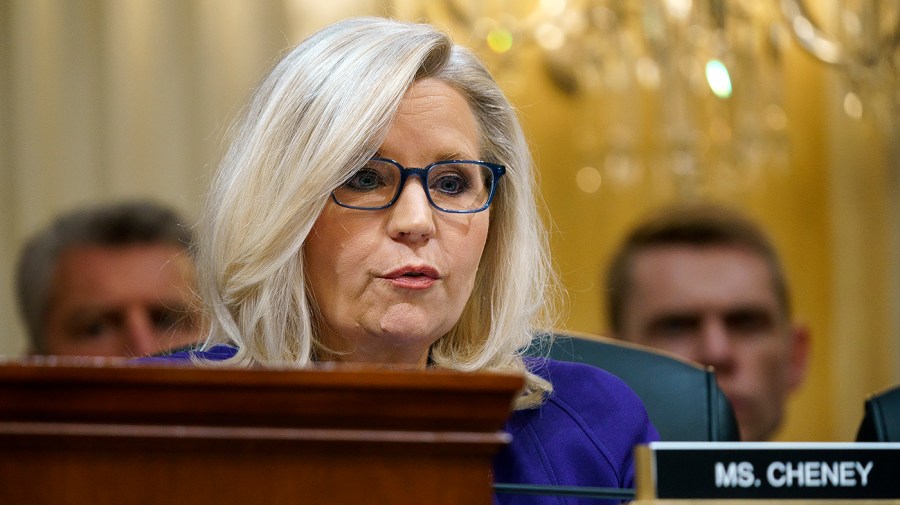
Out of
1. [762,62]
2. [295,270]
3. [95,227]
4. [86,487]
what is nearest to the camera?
[86,487]

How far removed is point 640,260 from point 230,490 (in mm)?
2819

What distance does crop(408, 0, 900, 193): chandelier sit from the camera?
3254mm

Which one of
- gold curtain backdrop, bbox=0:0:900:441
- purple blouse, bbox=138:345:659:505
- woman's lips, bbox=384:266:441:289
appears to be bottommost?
purple blouse, bbox=138:345:659:505

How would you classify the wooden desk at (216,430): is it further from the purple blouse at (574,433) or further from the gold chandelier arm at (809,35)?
the gold chandelier arm at (809,35)

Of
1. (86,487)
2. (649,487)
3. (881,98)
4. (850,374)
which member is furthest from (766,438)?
(86,487)

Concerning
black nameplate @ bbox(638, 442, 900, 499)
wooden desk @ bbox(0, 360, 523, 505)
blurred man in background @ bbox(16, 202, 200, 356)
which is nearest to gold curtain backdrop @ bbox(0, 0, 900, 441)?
blurred man in background @ bbox(16, 202, 200, 356)

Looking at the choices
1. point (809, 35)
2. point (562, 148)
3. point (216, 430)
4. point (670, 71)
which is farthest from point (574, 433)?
point (562, 148)

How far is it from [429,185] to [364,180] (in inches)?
3.2

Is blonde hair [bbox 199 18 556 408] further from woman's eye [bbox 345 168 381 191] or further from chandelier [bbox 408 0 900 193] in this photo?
chandelier [bbox 408 0 900 193]

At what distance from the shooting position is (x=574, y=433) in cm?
148

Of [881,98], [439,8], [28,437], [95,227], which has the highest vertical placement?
A: [439,8]

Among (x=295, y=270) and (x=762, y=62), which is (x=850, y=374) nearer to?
(x=762, y=62)

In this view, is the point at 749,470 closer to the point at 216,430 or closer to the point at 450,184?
the point at 216,430

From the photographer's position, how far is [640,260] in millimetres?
3555
